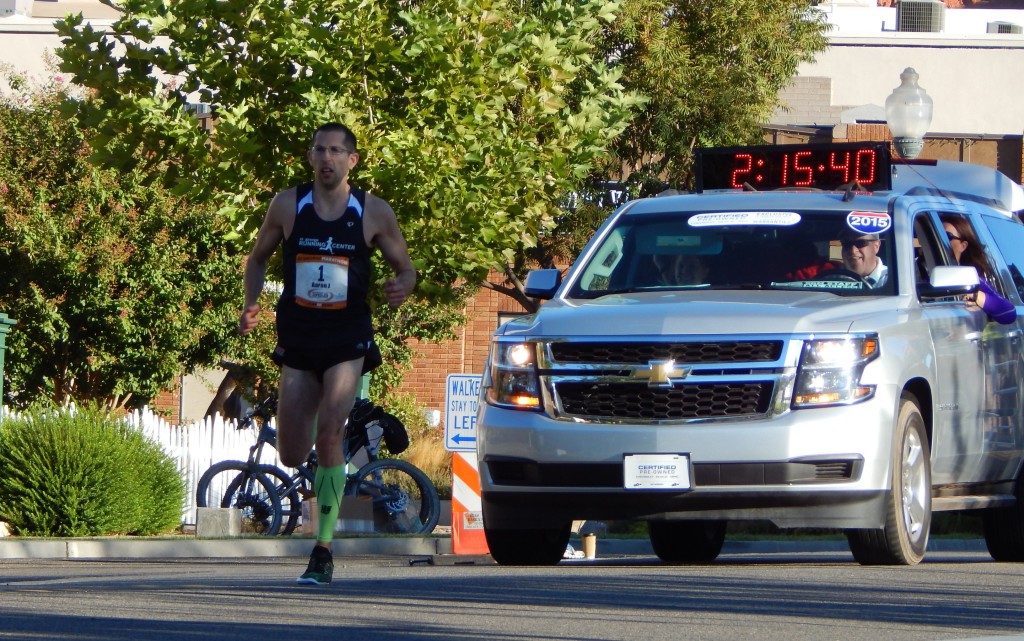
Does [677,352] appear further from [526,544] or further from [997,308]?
[997,308]

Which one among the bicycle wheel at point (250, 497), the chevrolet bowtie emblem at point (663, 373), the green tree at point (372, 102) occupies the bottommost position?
the bicycle wheel at point (250, 497)

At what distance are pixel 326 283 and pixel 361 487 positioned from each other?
9.81 m

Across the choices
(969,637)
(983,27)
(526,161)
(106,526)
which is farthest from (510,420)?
(983,27)

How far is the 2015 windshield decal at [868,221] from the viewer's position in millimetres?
10094

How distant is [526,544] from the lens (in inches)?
392

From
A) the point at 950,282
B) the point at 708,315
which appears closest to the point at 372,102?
the point at 950,282

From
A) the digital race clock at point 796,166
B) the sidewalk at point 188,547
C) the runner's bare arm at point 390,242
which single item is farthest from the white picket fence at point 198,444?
the runner's bare arm at point 390,242

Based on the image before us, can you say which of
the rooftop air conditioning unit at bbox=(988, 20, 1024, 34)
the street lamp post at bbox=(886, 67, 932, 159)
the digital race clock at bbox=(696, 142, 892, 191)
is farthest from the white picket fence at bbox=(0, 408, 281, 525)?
the rooftop air conditioning unit at bbox=(988, 20, 1024, 34)

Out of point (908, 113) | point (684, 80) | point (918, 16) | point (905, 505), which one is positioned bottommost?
point (905, 505)

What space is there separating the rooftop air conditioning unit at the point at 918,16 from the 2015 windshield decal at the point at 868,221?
1988 inches

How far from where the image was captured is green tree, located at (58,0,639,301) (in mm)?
16234

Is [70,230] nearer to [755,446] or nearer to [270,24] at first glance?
[270,24]

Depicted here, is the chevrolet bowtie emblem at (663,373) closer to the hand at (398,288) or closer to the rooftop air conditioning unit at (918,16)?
the hand at (398,288)

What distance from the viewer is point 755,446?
28.8 feet
